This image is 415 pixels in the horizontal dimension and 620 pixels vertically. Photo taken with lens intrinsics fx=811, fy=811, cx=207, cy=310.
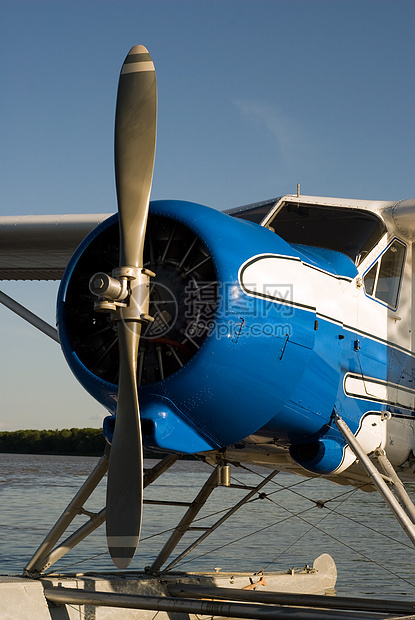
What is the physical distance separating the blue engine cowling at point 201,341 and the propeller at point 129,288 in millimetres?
127

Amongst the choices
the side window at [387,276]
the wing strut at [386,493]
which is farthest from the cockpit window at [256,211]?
the wing strut at [386,493]

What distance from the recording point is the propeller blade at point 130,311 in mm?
4086

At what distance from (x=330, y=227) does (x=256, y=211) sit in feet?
1.70

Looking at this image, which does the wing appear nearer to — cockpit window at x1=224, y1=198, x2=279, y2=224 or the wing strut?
cockpit window at x1=224, y1=198, x2=279, y2=224

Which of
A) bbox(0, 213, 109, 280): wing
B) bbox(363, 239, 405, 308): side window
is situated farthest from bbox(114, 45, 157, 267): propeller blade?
bbox(0, 213, 109, 280): wing

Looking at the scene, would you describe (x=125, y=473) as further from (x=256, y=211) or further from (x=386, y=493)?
(x=256, y=211)

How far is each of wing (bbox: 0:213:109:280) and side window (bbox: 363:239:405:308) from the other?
3.12 metres

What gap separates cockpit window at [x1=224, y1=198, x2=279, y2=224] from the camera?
5.47 metres

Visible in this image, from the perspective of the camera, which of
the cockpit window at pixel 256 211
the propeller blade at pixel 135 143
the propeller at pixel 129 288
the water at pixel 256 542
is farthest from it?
the water at pixel 256 542

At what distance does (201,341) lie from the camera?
4105 mm

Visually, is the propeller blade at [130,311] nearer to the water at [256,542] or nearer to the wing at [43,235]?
the water at [256,542]

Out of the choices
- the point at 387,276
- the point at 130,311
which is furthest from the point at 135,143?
the point at 387,276

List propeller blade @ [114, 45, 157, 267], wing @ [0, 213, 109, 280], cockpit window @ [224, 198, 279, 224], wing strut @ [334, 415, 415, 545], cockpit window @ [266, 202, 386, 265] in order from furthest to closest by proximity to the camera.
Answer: wing @ [0, 213, 109, 280], cockpit window @ [224, 198, 279, 224], cockpit window @ [266, 202, 386, 265], wing strut @ [334, 415, 415, 545], propeller blade @ [114, 45, 157, 267]

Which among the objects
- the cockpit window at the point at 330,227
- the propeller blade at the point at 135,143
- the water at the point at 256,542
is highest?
the propeller blade at the point at 135,143
